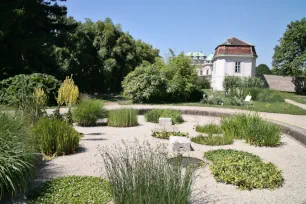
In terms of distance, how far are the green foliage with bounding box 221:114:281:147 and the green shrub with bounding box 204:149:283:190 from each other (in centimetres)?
192

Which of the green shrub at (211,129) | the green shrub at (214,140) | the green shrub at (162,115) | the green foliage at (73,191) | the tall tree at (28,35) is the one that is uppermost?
the tall tree at (28,35)

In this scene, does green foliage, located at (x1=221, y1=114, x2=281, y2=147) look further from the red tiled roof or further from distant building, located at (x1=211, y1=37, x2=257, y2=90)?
the red tiled roof

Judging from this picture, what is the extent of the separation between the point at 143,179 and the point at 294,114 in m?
11.8

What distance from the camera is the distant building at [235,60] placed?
108ft

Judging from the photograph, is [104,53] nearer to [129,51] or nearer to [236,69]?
[129,51]

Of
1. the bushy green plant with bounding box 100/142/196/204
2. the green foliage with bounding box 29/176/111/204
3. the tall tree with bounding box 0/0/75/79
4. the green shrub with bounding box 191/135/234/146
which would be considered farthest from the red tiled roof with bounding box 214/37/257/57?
the bushy green plant with bounding box 100/142/196/204

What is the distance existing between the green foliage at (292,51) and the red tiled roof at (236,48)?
4.50m

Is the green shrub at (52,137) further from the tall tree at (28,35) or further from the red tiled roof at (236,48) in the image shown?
the red tiled roof at (236,48)

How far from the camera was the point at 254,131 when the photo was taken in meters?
7.07


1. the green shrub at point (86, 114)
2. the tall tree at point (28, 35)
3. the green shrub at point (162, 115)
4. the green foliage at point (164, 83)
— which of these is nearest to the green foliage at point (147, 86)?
the green foliage at point (164, 83)

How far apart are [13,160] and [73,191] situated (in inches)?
34.5

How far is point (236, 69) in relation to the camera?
3325 centimetres

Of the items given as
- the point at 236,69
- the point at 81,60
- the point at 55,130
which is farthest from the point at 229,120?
the point at 236,69

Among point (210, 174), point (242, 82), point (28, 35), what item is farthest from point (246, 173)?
point (242, 82)
